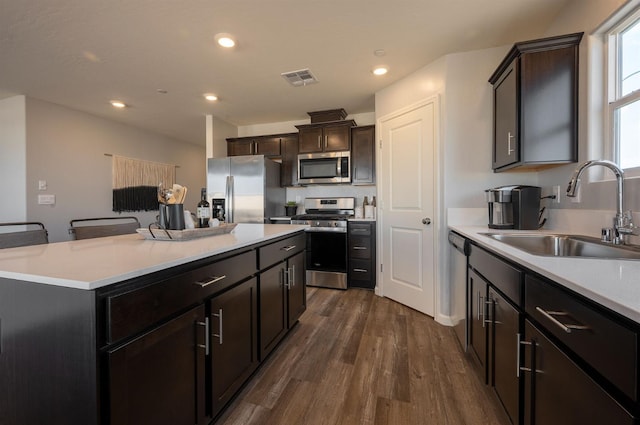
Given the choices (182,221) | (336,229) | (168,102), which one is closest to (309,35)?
(182,221)

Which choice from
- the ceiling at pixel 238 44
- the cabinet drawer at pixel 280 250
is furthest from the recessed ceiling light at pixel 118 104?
the cabinet drawer at pixel 280 250

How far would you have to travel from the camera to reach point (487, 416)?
1394mm

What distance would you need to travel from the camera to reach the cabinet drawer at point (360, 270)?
347 centimetres

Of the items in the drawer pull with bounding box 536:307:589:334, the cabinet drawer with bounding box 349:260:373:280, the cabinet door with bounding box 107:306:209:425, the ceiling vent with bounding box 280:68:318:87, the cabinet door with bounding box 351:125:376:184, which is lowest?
the cabinet drawer with bounding box 349:260:373:280

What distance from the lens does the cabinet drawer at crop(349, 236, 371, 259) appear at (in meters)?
3.47

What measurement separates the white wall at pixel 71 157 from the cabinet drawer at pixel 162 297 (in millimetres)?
3826

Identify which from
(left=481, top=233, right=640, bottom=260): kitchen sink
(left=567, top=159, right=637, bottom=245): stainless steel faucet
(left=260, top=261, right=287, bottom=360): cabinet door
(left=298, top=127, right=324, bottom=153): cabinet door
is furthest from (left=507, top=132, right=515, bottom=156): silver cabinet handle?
(left=298, top=127, right=324, bottom=153): cabinet door

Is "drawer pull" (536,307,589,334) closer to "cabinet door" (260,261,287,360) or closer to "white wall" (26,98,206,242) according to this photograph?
"cabinet door" (260,261,287,360)

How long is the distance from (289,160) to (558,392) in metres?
3.88

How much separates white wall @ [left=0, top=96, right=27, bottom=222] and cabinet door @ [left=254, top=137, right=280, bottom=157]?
2.85m

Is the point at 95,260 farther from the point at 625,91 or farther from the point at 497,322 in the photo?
the point at 625,91

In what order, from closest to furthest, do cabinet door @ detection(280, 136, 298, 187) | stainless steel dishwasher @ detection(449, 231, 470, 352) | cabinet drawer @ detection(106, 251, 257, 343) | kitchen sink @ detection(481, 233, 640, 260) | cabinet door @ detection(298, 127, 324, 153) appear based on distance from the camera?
Result: cabinet drawer @ detection(106, 251, 257, 343)
kitchen sink @ detection(481, 233, 640, 260)
stainless steel dishwasher @ detection(449, 231, 470, 352)
cabinet door @ detection(298, 127, 324, 153)
cabinet door @ detection(280, 136, 298, 187)

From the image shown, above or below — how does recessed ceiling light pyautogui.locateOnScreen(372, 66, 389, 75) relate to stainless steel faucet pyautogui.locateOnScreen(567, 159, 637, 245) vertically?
above

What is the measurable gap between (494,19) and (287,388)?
2937 millimetres
